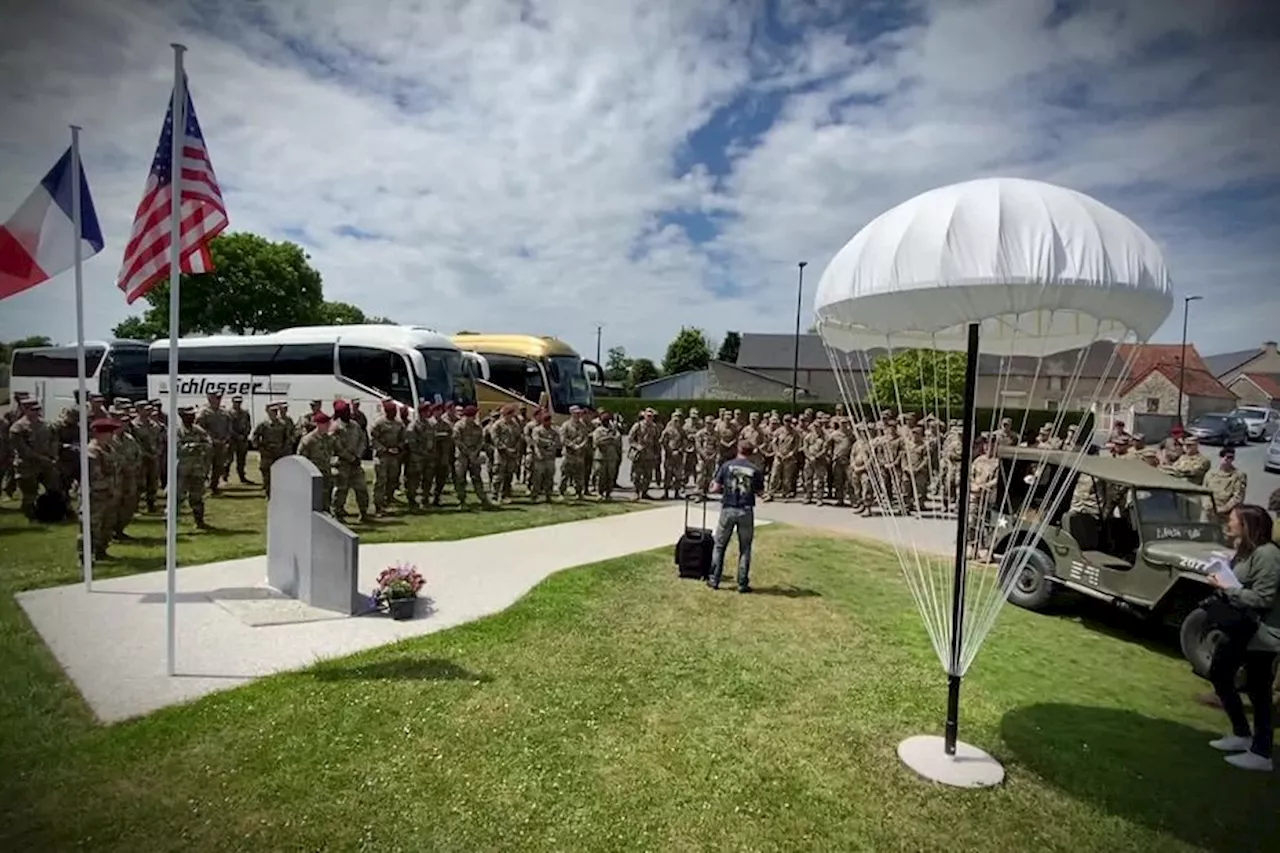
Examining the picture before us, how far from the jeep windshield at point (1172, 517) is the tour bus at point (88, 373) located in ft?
98.4

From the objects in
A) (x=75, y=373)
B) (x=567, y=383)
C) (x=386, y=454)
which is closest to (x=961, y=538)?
(x=386, y=454)

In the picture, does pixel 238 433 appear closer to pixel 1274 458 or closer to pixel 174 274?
pixel 174 274

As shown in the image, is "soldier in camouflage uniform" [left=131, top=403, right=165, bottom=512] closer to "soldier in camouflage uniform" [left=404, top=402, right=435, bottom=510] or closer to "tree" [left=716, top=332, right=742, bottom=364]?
"soldier in camouflage uniform" [left=404, top=402, right=435, bottom=510]

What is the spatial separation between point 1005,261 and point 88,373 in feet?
102

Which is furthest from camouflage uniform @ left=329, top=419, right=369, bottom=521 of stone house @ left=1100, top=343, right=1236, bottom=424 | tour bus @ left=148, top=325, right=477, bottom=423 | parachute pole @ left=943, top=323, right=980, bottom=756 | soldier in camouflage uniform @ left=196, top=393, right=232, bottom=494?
stone house @ left=1100, top=343, right=1236, bottom=424

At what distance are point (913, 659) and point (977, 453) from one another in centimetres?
791

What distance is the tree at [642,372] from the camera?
69469mm

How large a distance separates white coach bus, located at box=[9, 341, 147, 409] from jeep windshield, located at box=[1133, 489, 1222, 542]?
2995 cm

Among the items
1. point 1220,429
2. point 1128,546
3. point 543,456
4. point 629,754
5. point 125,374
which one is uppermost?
point 125,374

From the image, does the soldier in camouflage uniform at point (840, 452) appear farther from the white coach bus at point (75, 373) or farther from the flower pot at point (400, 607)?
the white coach bus at point (75, 373)

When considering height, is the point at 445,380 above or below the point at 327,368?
below

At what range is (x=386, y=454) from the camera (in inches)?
536

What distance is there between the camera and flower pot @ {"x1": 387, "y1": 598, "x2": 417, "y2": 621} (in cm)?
753

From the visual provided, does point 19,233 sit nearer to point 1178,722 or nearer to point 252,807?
point 252,807
